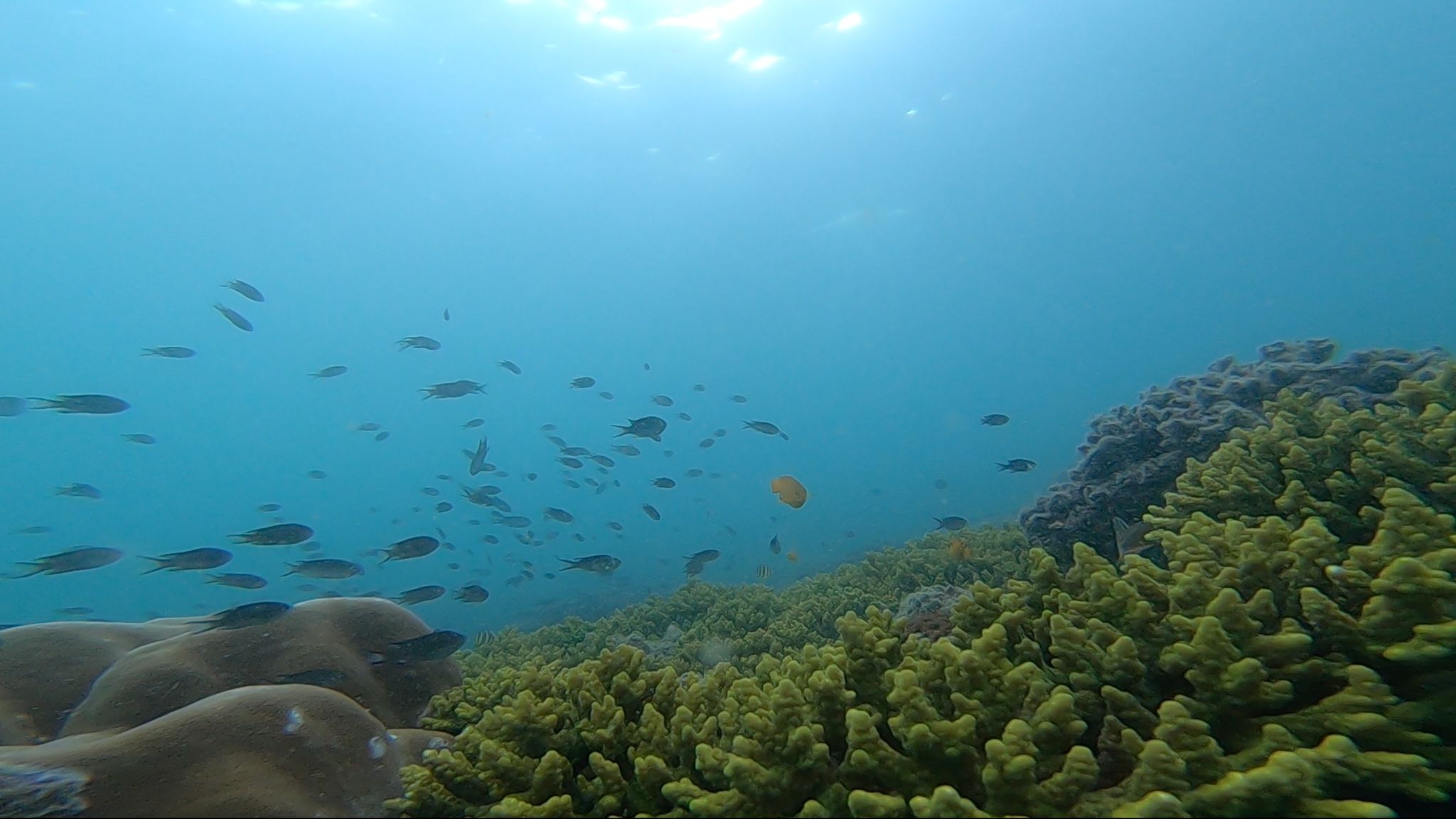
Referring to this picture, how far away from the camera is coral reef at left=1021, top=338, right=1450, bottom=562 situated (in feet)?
18.6

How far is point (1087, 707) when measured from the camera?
2.32 meters

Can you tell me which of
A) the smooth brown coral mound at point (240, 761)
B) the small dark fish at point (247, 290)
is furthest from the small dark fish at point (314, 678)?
the small dark fish at point (247, 290)

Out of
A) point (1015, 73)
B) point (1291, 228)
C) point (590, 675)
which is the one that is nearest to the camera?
point (590, 675)

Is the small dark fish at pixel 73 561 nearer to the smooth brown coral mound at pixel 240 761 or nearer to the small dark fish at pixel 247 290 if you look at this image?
the smooth brown coral mound at pixel 240 761

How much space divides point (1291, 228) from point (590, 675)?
11193 cm

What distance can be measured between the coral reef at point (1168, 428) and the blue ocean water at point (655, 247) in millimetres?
8187

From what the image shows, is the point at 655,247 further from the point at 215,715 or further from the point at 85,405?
the point at 215,715

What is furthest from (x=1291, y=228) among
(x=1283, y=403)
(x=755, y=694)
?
(x=755, y=694)

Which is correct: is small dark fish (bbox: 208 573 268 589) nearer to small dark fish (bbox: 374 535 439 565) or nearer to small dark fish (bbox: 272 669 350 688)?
small dark fish (bbox: 374 535 439 565)

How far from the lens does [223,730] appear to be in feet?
8.97

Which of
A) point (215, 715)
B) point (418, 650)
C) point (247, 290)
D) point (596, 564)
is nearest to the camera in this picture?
point (215, 715)

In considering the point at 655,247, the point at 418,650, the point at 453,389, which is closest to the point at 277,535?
the point at 418,650

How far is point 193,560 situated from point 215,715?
4.85 metres

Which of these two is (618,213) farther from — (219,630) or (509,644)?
Answer: (219,630)
